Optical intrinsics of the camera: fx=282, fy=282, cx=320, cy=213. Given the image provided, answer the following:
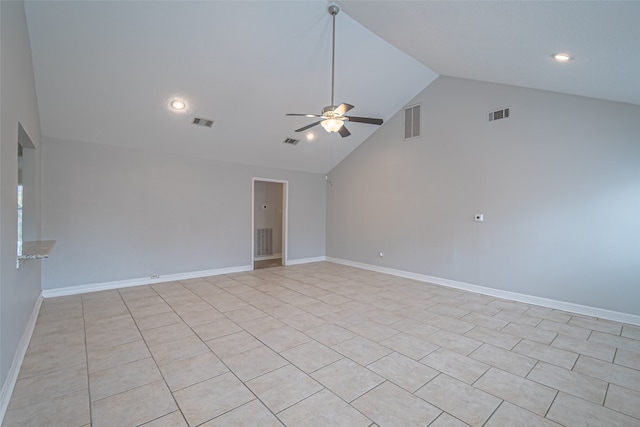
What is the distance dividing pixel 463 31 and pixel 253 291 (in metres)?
4.56

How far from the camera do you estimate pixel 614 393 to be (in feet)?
7.09

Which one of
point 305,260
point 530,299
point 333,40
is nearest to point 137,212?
point 305,260

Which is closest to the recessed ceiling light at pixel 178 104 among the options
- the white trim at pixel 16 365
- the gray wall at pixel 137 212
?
the gray wall at pixel 137 212

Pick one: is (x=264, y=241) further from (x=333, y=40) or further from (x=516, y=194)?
(x=516, y=194)

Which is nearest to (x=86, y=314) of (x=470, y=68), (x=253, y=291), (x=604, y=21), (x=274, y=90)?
(x=253, y=291)

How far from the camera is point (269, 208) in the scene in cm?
827

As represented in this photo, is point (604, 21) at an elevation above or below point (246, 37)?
below

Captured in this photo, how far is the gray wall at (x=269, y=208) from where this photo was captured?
317 inches

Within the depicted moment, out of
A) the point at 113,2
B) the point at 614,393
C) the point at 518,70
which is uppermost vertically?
the point at 113,2

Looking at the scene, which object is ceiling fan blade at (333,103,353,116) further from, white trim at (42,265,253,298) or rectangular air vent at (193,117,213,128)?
white trim at (42,265,253,298)

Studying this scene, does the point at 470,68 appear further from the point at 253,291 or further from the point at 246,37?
the point at 253,291

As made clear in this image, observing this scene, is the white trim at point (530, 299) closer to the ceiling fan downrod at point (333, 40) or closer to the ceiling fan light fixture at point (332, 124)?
the ceiling fan light fixture at point (332, 124)

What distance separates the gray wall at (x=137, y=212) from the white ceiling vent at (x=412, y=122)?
312cm

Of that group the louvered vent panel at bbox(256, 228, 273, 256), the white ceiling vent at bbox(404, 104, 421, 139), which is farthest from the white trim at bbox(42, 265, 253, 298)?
the white ceiling vent at bbox(404, 104, 421, 139)
